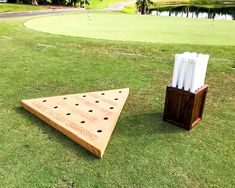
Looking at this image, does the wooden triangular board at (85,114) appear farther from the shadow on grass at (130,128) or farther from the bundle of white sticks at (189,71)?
the bundle of white sticks at (189,71)

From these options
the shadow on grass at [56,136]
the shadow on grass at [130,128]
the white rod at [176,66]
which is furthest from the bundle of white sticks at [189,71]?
the shadow on grass at [56,136]

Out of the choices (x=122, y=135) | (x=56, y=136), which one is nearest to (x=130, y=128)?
(x=122, y=135)

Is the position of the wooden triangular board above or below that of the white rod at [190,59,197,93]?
below

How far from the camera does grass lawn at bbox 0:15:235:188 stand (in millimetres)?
2387

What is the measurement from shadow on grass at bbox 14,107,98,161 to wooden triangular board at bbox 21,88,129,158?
4cm

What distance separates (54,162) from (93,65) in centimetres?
312

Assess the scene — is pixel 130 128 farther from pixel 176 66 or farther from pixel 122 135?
pixel 176 66

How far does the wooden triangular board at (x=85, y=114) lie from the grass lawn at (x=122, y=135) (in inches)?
3.7

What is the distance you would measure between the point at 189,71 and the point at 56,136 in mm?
1619

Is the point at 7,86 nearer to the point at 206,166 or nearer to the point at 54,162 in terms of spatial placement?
the point at 54,162

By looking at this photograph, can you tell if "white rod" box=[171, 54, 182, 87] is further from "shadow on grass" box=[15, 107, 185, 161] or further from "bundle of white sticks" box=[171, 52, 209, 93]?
"shadow on grass" box=[15, 107, 185, 161]

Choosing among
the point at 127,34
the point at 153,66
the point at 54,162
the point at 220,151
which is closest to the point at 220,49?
the point at 153,66

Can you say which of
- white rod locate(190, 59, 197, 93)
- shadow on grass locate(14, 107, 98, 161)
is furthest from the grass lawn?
white rod locate(190, 59, 197, 93)

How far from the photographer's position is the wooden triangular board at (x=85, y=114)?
2.75 metres
